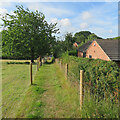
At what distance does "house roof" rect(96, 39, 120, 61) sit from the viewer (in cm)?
1540

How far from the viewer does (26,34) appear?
73.5 feet

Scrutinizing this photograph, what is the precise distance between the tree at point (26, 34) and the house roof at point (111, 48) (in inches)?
432

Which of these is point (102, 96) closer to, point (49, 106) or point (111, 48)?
point (49, 106)

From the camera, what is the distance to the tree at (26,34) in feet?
72.7

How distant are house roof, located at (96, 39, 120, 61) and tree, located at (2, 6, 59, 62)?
10982mm

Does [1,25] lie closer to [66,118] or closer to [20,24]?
[20,24]

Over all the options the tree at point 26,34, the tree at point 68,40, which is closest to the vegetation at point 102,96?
the tree at point 26,34

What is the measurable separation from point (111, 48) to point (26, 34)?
16.2 meters

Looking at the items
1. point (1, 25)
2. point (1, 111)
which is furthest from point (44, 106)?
point (1, 25)

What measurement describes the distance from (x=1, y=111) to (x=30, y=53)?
21055 millimetres

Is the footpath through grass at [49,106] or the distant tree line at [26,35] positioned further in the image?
the distant tree line at [26,35]

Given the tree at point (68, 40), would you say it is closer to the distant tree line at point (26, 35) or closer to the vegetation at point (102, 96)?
the distant tree line at point (26, 35)

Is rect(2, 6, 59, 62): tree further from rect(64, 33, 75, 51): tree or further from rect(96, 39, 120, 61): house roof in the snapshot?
rect(96, 39, 120, 61): house roof

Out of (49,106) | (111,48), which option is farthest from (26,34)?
(49,106)
